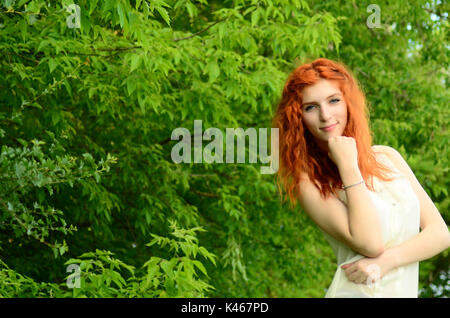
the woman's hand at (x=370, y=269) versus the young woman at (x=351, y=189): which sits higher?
the young woman at (x=351, y=189)

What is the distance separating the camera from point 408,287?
82.3 inches

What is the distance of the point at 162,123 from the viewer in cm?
564

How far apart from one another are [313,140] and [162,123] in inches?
134

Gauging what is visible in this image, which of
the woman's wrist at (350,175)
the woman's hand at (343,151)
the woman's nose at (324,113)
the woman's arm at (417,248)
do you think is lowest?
the woman's arm at (417,248)

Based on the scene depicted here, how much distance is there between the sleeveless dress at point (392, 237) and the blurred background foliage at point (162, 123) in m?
0.60

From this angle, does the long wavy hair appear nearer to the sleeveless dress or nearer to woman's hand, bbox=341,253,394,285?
the sleeveless dress

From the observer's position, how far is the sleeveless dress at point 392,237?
206 centimetres

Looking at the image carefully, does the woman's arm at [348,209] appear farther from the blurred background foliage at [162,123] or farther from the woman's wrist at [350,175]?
the blurred background foliage at [162,123]

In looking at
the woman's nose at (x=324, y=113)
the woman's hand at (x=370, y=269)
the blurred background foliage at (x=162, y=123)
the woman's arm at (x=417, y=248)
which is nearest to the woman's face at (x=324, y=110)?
the woman's nose at (x=324, y=113)

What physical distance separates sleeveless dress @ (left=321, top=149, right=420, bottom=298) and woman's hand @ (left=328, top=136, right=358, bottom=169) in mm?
127

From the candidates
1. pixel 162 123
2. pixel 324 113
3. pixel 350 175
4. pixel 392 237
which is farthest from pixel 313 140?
pixel 162 123

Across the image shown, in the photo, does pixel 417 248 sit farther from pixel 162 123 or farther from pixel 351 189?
pixel 162 123

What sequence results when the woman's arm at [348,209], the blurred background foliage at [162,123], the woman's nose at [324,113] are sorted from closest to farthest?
the woman's arm at [348,209]
the woman's nose at [324,113]
the blurred background foliage at [162,123]
